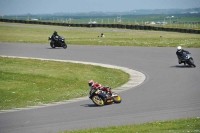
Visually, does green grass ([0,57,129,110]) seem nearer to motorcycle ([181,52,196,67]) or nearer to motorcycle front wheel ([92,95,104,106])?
motorcycle front wheel ([92,95,104,106])

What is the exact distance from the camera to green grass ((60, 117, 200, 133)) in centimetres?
1425

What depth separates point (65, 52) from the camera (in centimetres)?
4512

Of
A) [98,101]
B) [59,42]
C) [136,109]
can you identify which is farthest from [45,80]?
[59,42]

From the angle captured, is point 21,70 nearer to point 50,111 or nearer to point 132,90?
point 132,90

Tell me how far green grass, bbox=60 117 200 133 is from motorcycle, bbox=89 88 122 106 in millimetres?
4801

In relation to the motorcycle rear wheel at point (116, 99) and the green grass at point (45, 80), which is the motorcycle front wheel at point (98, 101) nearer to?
the motorcycle rear wheel at point (116, 99)

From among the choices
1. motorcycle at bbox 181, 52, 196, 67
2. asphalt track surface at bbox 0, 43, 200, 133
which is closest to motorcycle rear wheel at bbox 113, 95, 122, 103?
asphalt track surface at bbox 0, 43, 200, 133

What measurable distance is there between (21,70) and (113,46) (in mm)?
20530

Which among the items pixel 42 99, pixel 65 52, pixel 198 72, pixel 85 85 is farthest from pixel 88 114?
pixel 65 52

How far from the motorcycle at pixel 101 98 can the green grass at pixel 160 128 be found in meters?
4.80

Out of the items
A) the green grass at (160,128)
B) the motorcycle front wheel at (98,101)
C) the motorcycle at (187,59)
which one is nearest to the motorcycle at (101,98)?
the motorcycle front wheel at (98,101)

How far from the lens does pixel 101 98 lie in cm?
2025

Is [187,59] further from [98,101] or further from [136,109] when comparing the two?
[136,109]

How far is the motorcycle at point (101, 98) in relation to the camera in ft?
66.4
